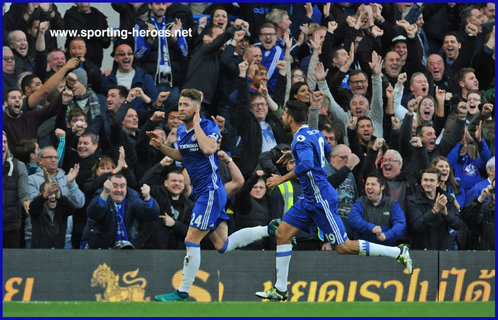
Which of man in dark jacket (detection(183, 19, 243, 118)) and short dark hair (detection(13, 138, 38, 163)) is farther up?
man in dark jacket (detection(183, 19, 243, 118))

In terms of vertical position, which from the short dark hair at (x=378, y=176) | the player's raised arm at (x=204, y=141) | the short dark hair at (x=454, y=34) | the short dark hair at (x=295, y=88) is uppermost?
the short dark hair at (x=454, y=34)

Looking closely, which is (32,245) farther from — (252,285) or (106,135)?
(252,285)

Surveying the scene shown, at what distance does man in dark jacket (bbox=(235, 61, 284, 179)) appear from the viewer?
12992 mm

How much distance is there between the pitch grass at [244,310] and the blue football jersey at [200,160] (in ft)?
4.43

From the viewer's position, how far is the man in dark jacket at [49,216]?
461 inches

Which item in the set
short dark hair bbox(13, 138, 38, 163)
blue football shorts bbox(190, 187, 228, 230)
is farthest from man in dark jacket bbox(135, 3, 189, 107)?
blue football shorts bbox(190, 187, 228, 230)

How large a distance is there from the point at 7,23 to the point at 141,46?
2.09 metres

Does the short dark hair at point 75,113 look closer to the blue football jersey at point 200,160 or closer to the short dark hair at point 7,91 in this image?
the short dark hair at point 7,91

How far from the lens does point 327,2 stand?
1505cm

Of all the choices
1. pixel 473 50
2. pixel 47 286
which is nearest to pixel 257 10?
pixel 473 50

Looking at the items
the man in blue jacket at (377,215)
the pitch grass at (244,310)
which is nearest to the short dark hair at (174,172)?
the man in blue jacket at (377,215)

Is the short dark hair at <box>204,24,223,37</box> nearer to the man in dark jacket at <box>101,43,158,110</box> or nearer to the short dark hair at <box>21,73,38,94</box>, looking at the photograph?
the man in dark jacket at <box>101,43,158,110</box>

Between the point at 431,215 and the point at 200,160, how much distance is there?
440 cm

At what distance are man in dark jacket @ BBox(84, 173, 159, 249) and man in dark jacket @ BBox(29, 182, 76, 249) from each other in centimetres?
38
